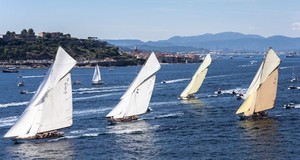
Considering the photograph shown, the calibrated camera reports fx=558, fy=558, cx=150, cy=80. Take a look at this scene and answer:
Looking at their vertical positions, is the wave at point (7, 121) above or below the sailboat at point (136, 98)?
below

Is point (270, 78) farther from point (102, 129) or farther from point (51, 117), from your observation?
point (51, 117)

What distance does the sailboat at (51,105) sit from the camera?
75438 mm

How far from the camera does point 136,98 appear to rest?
94562 mm

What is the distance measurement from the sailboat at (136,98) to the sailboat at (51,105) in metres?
14.4

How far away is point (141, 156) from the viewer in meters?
65.2

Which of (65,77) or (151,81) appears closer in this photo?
(65,77)

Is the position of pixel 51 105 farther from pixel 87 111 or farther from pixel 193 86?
pixel 193 86

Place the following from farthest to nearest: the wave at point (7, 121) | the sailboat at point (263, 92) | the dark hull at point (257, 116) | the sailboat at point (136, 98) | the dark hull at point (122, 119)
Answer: the wave at point (7, 121)
the sailboat at point (136, 98)
the sailboat at point (263, 92)
the dark hull at point (257, 116)
the dark hull at point (122, 119)

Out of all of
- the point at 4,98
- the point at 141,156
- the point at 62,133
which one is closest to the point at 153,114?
the point at 62,133

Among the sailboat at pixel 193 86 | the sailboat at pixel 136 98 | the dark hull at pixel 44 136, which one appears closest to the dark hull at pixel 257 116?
the sailboat at pixel 136 98

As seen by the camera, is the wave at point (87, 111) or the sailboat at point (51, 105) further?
the wave at point (87, 111)

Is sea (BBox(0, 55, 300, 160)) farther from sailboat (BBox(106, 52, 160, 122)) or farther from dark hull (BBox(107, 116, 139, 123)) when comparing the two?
sailboat (BBox(106, 52, 160, 122))

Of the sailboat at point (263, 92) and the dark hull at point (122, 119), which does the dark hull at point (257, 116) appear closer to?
the sailboat at point (263, 92)

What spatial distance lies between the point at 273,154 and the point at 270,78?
3263 cm
